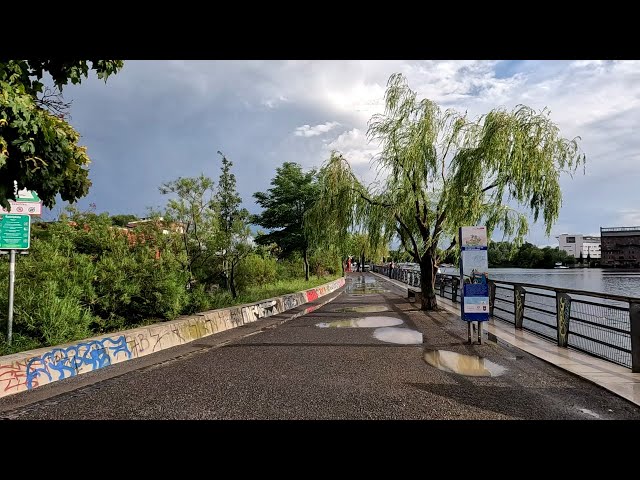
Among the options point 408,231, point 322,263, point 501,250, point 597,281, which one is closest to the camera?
point 408,231

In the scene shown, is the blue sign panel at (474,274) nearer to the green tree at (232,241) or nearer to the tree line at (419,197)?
the tree line at (419,197)

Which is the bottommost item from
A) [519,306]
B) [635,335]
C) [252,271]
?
[519,306]

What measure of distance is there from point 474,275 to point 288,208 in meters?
21.2

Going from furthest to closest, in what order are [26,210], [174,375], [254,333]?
[254,333] < [26,210] < [174,375]

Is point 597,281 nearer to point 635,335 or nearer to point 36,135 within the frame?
point 635,335

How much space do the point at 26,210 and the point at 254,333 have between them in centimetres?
568

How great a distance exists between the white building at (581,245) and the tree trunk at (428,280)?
2417 inches

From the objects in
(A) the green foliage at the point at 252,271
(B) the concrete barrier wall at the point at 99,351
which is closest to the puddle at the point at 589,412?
(B) the concrete barrier wall at the point at 99,351

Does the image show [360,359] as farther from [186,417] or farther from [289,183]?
[289,183]

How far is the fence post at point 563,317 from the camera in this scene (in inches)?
308

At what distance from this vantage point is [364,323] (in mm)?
11672

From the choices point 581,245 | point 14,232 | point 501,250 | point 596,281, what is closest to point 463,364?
point 14,232
